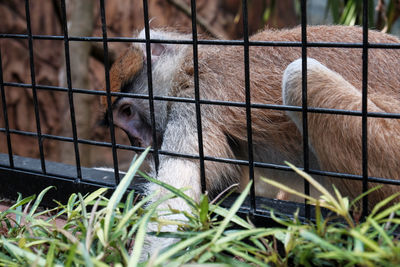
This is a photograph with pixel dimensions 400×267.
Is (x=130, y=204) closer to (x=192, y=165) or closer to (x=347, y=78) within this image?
(x=192, y=165)

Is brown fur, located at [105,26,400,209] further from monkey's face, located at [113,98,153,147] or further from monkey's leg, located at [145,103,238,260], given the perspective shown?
monkey's face, located at [113,98,153,147]

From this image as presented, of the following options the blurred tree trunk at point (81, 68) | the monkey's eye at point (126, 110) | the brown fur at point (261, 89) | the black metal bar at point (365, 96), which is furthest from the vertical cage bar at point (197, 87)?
the blurred tree trunk at point (81, 68)

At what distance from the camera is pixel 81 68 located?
5348 mm

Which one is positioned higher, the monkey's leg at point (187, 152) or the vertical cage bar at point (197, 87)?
the vertical cage bar at point (197, 87)

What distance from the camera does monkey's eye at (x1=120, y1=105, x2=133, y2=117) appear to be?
362cm

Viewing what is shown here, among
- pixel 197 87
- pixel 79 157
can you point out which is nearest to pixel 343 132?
pixel 197 87

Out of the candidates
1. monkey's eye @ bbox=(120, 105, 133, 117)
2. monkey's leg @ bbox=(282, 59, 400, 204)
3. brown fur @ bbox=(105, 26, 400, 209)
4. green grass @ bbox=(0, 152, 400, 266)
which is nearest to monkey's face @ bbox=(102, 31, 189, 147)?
monkey's eye @ bbox=(120, 105, 133, 117)

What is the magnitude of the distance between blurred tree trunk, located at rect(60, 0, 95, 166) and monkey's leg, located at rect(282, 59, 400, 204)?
3.12 m

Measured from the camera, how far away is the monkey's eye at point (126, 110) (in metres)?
3.62

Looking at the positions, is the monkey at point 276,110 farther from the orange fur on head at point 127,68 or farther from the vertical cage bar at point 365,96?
the vertical cage bar at point 365,96

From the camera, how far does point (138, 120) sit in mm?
3619

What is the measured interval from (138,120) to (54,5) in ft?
14.1

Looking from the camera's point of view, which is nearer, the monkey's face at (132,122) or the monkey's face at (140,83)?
the monkey's face at (140,83)

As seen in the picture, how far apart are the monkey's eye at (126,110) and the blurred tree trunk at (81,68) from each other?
5.95ft
